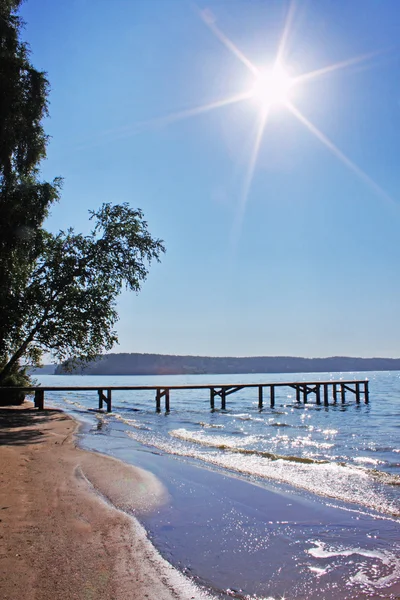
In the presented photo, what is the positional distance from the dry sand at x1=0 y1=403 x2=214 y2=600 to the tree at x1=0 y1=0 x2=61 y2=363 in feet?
24.7

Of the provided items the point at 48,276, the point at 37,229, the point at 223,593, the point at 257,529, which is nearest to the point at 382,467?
the point at 257,529

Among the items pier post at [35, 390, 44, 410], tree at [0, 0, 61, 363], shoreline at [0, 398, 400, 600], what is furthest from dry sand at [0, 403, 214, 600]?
pier post at [35, 390, 44, 410]

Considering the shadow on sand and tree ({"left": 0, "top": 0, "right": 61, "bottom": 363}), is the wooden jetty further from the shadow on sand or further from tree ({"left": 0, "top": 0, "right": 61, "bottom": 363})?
tree ({"left": 0, "top": 0, "right": 61, "bottom": 363})

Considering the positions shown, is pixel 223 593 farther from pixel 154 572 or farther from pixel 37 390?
pixel 37 390

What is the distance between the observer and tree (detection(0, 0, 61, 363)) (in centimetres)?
1370

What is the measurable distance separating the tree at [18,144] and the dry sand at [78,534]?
24.7 feet

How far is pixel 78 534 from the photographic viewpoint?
5.74m

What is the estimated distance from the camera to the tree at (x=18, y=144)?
45.0 ft

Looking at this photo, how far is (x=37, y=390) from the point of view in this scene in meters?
A: 25.9

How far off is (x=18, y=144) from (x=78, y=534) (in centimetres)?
1304

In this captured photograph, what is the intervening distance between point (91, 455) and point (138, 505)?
5.16m

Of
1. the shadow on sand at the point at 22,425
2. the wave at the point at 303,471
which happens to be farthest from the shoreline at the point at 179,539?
the shadow on sand at the point at 22,425

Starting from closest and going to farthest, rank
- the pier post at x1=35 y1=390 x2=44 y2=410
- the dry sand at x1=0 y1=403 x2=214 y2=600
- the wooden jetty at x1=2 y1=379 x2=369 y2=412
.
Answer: the dry sand at x1=0 y1=403 x2=214 y2=600, the pier post at x1=35 y1=390 x2=44 y2=410, the wooden jetty at x1=2 y1=379 x2=369 y2=412

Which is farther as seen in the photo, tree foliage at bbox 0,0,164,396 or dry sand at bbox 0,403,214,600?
tree foliage at bbox 0,0,164,396
